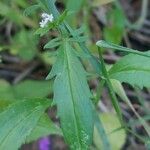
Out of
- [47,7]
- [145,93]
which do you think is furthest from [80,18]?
[47,7]

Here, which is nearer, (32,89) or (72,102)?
(72,102)

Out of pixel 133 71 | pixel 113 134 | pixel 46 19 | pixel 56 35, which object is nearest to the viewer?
pixel 46 19

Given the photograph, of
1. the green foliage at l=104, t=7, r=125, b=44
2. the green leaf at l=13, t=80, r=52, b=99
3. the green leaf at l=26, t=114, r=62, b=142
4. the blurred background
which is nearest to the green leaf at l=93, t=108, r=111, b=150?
the green leaf at l=26, t=114, r=62, b=142

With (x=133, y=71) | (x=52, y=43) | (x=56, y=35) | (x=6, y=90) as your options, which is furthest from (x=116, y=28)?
(x=52, y=43)

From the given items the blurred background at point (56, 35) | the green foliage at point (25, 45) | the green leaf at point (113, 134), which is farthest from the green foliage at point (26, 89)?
the green leaf at point (113, 134)

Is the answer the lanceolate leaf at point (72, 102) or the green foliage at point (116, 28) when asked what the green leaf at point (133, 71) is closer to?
the lanceolate leaf at point (72, 102)

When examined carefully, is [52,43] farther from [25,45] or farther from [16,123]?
[25,45]

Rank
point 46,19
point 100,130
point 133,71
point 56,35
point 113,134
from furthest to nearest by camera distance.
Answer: point 56,35 → point 113,134 → point 100,130 → point 133,71 → point 46,19

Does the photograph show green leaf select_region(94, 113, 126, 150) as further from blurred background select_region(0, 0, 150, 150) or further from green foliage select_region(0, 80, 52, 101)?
green foliage select_region(0, 80, 52, 101)
